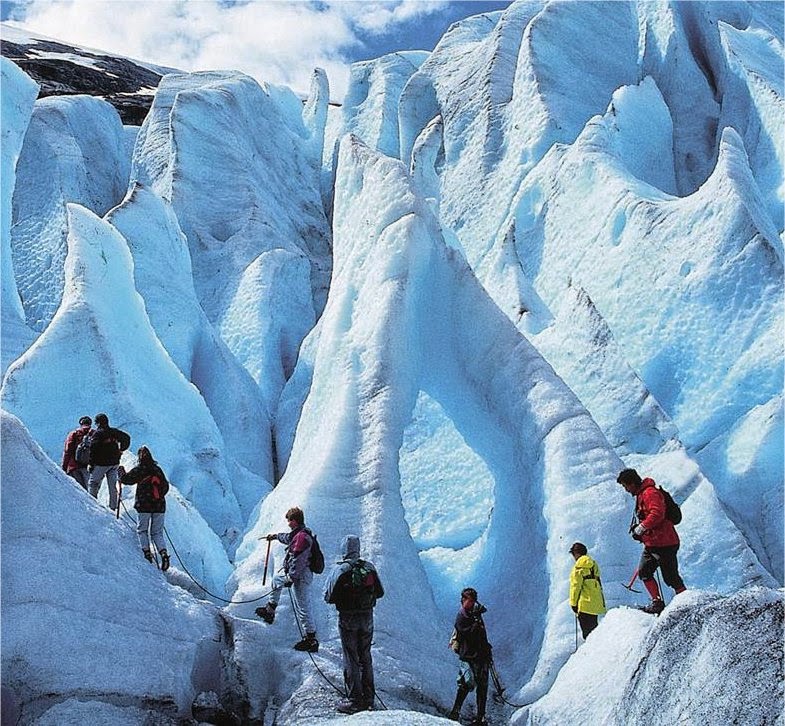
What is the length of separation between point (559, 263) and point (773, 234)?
3.33m

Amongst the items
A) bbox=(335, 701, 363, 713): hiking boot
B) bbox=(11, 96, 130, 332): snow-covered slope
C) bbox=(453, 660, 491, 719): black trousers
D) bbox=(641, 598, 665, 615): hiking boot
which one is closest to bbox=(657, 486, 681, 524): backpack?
bbox=(641, 598, 665, 615): hiking boot

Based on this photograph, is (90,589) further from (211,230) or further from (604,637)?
(211,230)

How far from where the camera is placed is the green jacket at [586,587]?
19.5ft

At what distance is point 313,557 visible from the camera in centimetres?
568

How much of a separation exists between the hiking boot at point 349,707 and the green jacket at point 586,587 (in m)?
1.70

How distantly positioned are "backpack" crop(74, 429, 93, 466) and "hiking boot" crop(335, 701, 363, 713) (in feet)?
9.56

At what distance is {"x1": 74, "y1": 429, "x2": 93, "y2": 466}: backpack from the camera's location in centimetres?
689

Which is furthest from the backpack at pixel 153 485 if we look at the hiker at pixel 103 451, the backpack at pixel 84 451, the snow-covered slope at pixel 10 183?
the snow-covered slope at pixel 10 183

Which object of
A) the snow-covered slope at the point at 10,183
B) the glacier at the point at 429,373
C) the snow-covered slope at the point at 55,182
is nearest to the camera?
the glacier at the point at 429,373

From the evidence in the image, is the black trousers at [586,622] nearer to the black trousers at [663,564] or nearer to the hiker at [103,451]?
the black trousers at [663,564]

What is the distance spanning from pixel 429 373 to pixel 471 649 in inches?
154

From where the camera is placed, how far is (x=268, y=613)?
6.26 m

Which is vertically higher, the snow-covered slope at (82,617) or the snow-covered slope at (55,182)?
Answer: the snow-covered slope at (55,182)

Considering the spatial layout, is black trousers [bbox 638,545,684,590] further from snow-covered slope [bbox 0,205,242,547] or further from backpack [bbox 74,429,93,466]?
snow-covered slope [bbox 0,205,242,547]
